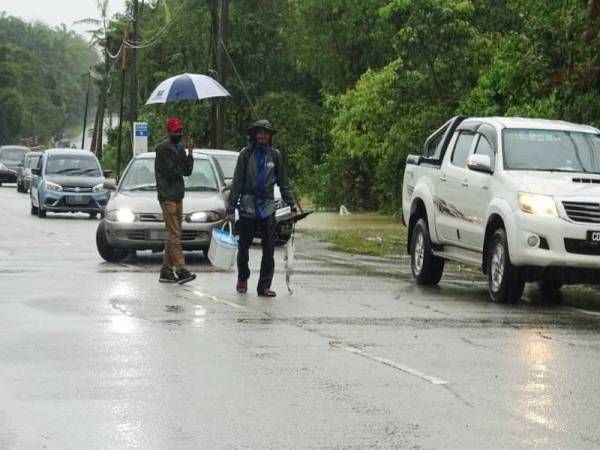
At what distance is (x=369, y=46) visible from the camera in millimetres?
44812

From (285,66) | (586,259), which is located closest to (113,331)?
(586,259)

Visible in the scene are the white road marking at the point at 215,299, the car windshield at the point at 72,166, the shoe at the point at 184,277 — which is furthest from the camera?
the car windshield at the point at 72,166

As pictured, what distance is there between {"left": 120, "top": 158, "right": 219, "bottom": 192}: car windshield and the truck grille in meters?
8.09

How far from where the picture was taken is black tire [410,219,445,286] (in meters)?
18.6

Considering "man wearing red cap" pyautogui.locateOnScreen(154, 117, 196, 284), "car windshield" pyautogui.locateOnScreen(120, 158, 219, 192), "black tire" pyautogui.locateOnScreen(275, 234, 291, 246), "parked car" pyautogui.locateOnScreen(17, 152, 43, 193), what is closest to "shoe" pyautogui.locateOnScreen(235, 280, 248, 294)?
"man wearing red cap" pyautogui.locateOnScreen(154, 117, 196, 284)

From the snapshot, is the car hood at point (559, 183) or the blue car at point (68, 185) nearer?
the car hood at point (559, 183)

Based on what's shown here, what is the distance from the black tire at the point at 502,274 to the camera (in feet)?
52.8

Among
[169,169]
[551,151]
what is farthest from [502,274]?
[169,169]

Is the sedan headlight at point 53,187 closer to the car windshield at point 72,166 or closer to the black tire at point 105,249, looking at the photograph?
the car windshield at point 72,166

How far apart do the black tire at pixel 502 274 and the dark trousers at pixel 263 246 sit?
2.34m

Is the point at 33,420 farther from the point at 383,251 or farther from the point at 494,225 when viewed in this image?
the point at 383,251

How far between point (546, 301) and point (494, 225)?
1173mm

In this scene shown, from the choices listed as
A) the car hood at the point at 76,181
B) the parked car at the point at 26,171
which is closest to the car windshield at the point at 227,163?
the car hood at the point at 76,181

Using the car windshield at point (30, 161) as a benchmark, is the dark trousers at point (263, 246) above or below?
above
